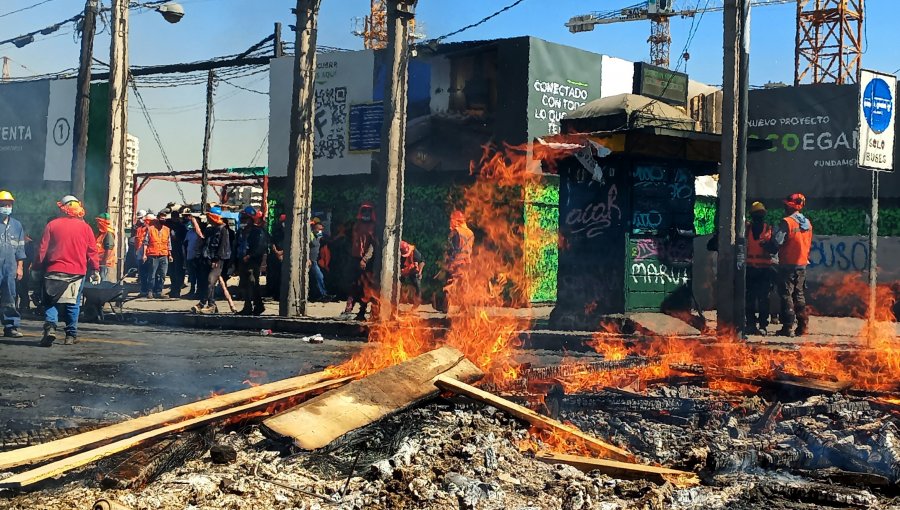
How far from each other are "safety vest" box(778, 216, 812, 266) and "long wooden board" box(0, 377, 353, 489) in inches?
355

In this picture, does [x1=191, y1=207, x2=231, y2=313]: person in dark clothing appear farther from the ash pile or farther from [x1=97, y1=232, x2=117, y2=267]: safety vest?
the ash pile

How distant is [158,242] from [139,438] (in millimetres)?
15984

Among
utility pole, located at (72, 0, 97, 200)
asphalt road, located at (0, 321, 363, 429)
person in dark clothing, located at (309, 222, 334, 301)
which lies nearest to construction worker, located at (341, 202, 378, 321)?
asphalt road, located at (0, 321, 363, 429)

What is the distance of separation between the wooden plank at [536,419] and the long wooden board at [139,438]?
3.28 ft

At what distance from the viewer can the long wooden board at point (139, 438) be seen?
464 centimetres

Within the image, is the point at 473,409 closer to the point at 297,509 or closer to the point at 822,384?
the point at 297,509

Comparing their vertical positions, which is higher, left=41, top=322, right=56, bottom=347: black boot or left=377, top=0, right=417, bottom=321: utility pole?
left=377, top=0, right=417, bottom=321: utility pole

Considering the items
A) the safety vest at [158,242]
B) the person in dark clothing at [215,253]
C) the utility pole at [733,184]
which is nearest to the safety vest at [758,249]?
the utility pole at [733,184]

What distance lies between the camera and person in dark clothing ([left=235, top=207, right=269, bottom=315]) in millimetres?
16094

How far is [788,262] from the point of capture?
13664 millimetres

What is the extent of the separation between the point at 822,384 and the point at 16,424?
6.54m

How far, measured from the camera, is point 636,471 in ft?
16.8

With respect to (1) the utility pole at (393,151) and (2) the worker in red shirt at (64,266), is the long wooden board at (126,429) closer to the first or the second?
(2) the worker in red shirt at (64,266)

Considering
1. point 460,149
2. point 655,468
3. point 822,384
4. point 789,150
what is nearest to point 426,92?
point 460,149
